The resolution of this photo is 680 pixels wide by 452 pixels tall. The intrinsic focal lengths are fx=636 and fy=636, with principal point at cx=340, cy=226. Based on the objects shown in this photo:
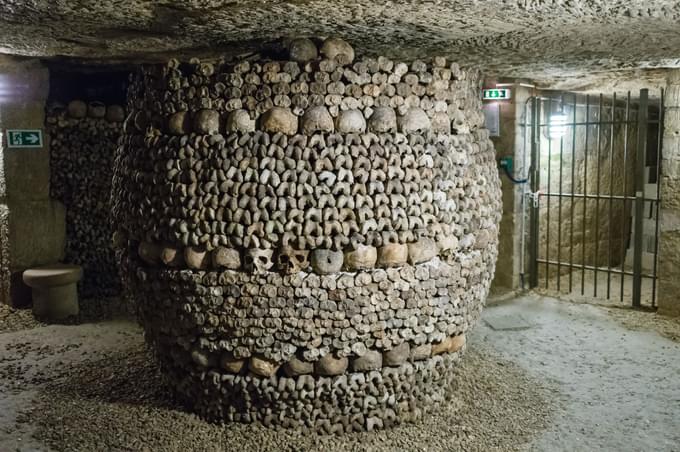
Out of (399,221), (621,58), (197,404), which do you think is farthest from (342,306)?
(621,58)

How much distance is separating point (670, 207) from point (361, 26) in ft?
13.1

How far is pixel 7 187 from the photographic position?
5.95 m

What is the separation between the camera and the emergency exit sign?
5.97 metres

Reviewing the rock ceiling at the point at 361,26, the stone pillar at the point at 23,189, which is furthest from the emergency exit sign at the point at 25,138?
the rock ceiling at the point at 361,26

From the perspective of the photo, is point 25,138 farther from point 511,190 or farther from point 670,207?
point 670,207

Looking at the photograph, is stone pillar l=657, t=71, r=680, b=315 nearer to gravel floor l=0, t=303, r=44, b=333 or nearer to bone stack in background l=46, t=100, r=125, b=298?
bone stack in background l=46, t=100, r=125, b=298

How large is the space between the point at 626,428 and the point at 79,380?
3.44m

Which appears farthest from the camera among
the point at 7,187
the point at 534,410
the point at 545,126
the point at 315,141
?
the point at 545,126

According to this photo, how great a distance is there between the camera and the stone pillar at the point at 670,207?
5.62m

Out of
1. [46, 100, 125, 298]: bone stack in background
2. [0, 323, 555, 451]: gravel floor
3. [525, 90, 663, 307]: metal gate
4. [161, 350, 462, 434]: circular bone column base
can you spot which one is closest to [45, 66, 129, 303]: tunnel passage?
[46, 100, 125, 298]: bone stack in background

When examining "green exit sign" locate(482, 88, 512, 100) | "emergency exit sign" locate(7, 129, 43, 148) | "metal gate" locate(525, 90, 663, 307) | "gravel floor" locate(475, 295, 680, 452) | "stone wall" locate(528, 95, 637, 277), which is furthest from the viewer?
"stone wall" locate(528, 95, 637, 277)

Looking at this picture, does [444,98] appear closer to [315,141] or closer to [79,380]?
[315,141]

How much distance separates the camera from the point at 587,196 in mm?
6156

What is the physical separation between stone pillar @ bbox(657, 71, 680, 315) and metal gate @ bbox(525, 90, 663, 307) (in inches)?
6.6
